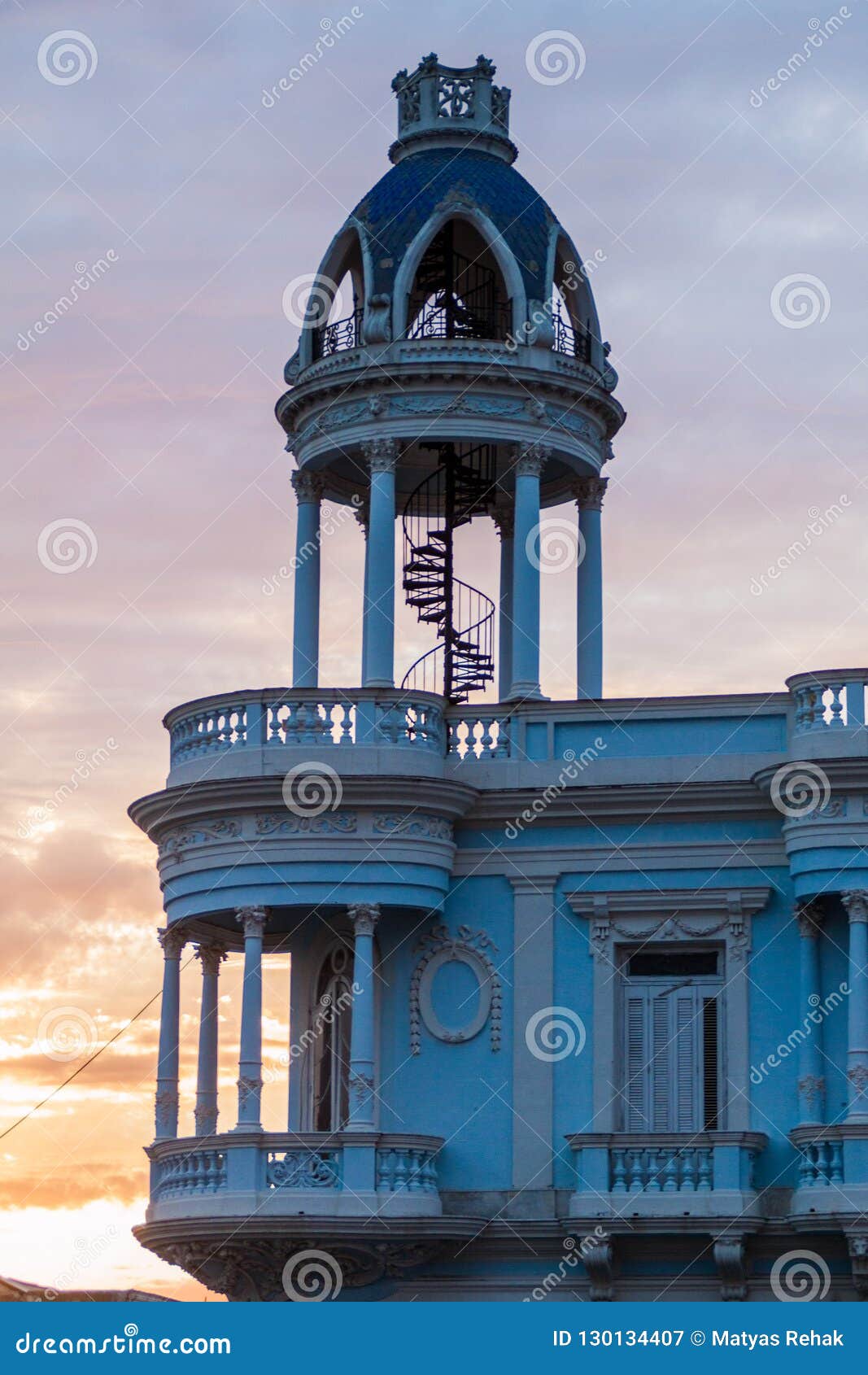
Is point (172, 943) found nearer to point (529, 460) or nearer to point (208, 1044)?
point (208, 1044)

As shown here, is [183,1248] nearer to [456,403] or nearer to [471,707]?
[471,707]

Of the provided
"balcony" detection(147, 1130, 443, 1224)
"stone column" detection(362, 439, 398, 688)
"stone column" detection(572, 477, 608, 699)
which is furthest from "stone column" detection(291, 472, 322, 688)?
"balcony" detection(147, 1130, 443, 1224)

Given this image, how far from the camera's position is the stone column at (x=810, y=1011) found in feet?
116

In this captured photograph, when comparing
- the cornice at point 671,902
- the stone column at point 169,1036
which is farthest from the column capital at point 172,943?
the cornice at point 671,902

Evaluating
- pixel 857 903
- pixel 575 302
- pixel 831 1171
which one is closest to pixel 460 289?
pixel 575 302

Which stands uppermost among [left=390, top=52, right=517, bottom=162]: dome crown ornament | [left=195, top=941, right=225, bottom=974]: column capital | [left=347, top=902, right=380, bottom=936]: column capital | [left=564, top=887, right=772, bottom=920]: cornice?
[left=390, top=52, right=517, bottom=162]: dome crown ornament

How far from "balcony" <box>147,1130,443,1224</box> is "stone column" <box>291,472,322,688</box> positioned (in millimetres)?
8086

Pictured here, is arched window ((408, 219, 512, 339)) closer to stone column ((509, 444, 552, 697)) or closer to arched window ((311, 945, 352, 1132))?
stone column ((509, 444, 552, 697))

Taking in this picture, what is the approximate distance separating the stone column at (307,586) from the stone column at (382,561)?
163cm

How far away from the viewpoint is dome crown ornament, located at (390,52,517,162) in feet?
139

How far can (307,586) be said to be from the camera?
4144 cm

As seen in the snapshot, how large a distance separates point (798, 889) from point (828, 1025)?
1791 mm

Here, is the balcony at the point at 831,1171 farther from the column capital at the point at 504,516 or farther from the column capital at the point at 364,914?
the column capital at the point at 504,516

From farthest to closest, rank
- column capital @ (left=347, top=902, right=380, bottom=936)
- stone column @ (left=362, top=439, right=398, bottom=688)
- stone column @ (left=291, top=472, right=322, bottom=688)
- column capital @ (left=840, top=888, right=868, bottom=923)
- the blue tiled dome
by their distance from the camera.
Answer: stone column @ (left=291, top=472, right=322, bottom=688) < the blue tiled dome < stone column @ (left=362, top=439, right=398, bottom=688) < column capital @ (left=347, top=902, right=380, bottom=936) < column capital @ (left=840, top=888, right=868, bottom=923)
